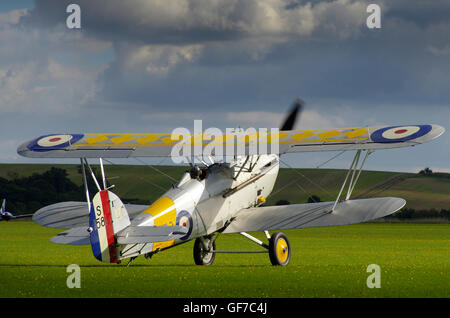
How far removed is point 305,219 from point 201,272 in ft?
10.1

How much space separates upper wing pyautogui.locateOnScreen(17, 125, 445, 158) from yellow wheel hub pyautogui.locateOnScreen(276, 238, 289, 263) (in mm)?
2330

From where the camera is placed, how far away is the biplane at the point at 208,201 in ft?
46.5

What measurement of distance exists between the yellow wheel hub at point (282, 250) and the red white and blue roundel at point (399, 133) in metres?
3.17

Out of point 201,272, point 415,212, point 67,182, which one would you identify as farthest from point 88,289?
point 67,182

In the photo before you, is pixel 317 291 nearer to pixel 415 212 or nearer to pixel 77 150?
pixel 77 150

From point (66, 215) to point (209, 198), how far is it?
14.4ft

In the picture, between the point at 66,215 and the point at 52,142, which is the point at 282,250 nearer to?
the point at 66,215

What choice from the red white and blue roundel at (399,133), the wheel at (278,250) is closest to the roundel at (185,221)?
the wheel at (278,250)

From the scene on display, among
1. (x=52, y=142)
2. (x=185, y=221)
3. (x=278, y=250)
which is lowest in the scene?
(x=278, y=250)

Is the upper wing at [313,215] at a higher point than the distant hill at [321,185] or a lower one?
lower

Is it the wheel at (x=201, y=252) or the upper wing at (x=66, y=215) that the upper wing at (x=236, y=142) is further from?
the wheel at (x=201, y=252)

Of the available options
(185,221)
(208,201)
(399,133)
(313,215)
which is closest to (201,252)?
(208,201)

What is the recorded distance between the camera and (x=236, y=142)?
16.8 metres

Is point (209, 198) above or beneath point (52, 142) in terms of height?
beneath
